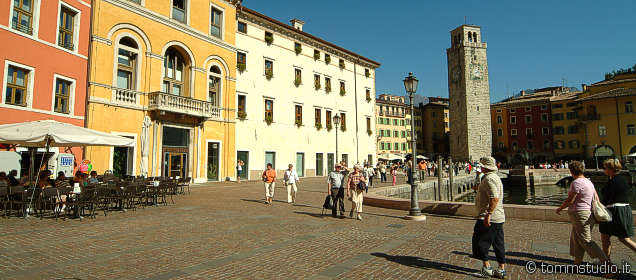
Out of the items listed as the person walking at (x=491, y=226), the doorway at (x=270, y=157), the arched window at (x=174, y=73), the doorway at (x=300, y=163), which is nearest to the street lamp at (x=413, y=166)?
the person walking at (x=491, y=226)

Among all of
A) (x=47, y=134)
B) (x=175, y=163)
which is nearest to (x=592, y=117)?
(x=175, y=163)

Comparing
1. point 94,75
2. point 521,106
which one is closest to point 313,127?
point 94,75

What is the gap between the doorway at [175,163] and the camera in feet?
69.9

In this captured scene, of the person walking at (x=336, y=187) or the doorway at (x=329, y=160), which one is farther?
the doorway at (x=329, y=160)

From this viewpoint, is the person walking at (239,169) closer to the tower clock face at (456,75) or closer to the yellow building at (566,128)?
the tower clock face at (456,75)

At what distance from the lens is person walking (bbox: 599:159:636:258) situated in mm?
4754

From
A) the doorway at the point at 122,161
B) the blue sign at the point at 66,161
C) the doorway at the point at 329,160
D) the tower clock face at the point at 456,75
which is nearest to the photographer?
the blue sign at the point at 66,161

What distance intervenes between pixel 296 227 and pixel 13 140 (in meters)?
7.99

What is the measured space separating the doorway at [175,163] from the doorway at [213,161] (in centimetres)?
212

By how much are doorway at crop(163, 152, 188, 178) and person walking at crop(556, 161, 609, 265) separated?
20701mm

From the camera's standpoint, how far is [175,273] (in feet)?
16.0

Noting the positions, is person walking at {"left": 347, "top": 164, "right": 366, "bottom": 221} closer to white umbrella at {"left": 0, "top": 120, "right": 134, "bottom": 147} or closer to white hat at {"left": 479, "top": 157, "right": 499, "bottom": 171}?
white hat at {"left": 479, "top": 157, "right": 499, "bottom": 171}

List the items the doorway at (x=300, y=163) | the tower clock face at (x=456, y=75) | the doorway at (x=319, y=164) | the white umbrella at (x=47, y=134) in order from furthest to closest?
the tower clock face at (x=456, y=75) → the doorway at (x=319, y=164) → the doorway at (x=300, y=163) → the white umbrella at (x=47, y=134)

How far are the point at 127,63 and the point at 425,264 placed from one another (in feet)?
67.0
